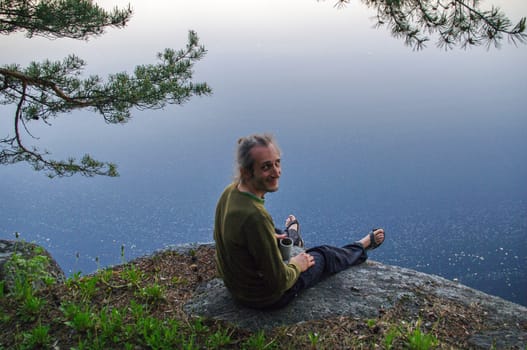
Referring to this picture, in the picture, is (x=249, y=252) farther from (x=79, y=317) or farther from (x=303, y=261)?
(x=79, y=317)

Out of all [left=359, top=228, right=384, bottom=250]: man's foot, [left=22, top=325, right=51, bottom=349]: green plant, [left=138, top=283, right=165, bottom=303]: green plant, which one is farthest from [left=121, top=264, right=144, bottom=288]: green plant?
[left=359, top=228, right=384, bottom=250]: man's foot

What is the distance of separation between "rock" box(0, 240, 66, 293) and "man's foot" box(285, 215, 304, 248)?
2331 millimetres

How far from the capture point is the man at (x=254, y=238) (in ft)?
10.8

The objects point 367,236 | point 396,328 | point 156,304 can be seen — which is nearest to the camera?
point 396,328

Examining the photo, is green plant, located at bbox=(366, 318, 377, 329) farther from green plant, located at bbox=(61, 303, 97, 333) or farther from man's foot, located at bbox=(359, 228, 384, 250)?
green plant, located at bbox=(61, 303, 97, 333)

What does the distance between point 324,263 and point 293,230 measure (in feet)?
4.15

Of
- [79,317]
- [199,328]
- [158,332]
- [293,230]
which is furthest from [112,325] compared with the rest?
[293,230]

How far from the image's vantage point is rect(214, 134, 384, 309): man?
3293 millimetres

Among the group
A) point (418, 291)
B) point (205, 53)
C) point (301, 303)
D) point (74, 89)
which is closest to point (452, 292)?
point (418, 291)

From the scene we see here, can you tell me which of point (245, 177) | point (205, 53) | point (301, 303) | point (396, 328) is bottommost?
point (396, 328)

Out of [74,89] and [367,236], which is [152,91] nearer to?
[74,89]

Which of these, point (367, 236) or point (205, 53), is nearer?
point (367, 236)

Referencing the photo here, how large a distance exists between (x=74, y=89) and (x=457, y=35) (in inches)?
181

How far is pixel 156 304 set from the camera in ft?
13.6
